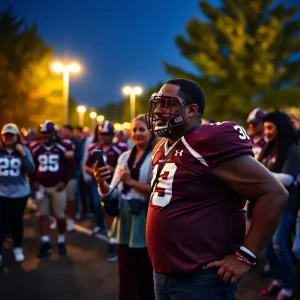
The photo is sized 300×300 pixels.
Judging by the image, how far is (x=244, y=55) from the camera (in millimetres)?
28141

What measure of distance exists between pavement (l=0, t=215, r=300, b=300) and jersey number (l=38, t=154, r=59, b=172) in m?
1.45

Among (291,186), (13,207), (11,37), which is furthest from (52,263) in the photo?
(11,37)

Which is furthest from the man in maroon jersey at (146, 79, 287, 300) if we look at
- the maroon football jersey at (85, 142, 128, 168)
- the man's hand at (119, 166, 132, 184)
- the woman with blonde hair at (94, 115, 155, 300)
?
the maroon football jersey at (85, 142, 128, 168)

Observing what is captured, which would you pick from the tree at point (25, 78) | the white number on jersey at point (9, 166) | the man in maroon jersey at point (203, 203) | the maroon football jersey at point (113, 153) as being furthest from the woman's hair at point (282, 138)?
the tree at point (25, 78)

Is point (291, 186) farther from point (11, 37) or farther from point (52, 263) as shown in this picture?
point (11, 37)

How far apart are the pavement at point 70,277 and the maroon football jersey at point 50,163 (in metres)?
1.27

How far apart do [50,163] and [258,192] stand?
526 centimetres

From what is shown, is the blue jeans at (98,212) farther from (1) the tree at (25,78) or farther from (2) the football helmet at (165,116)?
(1) the tree at (25,78)

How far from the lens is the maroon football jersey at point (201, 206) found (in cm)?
212

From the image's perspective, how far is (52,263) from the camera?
6.33 metres

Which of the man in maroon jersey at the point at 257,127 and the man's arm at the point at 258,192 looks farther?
the man in maroon jersey at the point at 257,127

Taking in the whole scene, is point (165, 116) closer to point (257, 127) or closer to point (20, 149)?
point (20, 149)

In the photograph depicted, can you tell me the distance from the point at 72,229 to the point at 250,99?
73.6ft

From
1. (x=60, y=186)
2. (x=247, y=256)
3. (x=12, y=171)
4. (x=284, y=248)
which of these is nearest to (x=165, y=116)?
(x=247, y=256)
